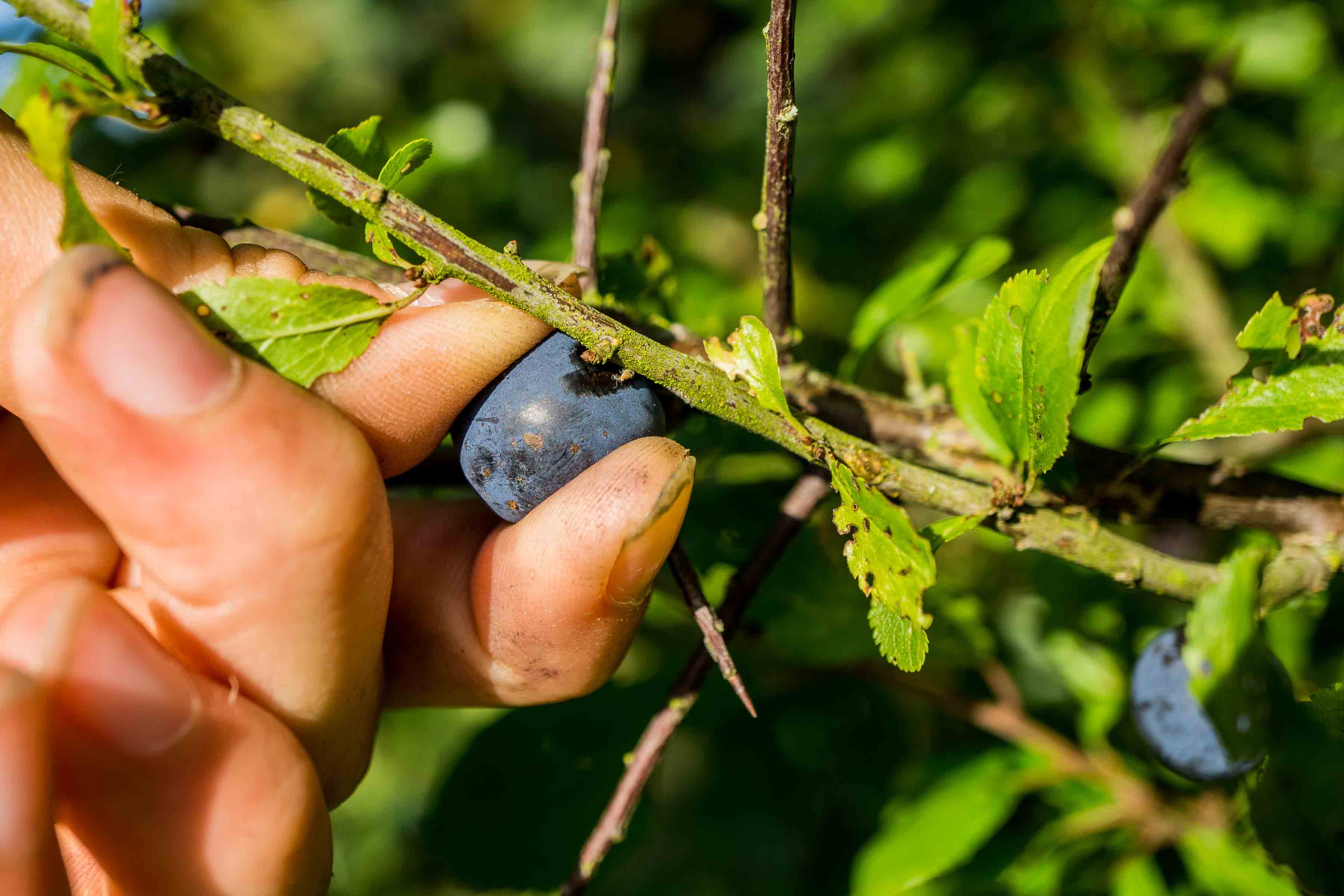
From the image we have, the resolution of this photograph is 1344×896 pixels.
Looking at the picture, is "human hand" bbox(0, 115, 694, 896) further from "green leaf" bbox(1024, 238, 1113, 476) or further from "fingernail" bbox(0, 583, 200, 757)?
"green leaf" bbox(1024, 238, 1113, 476)

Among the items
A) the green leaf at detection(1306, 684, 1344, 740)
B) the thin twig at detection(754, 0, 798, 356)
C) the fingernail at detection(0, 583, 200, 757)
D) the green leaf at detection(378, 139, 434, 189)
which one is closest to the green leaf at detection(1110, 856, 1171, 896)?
the green leaf at detection(1306, 684, 1344, 740)

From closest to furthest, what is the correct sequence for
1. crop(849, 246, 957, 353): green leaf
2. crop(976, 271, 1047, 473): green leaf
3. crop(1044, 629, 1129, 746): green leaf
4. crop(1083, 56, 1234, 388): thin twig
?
crop(1083, 56, 1234, 388): thin twig, crop(976, 271, 1047, 473): green leaf, crop(849, 246, 957, 353): green leaf, crop(1044, 629, 1129, 746): green leaf

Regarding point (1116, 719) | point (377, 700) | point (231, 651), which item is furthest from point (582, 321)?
point (1116, 719)

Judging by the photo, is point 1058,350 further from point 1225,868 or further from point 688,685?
point 1225,868

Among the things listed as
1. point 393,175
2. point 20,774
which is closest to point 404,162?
point 393,175

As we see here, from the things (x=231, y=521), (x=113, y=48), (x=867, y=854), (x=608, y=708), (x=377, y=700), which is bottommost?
(x=867, y=854)

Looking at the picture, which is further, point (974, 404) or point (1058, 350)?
point (974, 404)

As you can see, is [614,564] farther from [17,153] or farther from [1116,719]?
[1116,719]
